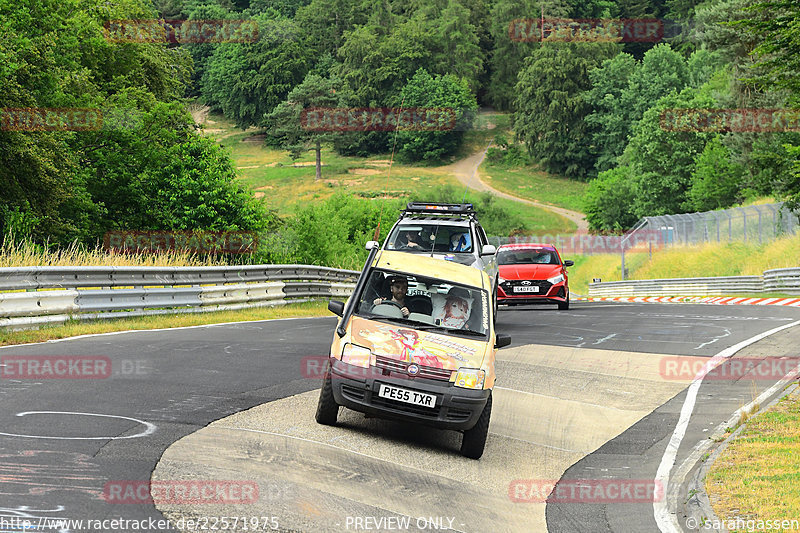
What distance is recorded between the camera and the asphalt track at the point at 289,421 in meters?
6.52

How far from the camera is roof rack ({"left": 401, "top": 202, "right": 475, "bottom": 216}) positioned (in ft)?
56.1

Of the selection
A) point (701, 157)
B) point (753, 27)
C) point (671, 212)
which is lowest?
point (671, 212)

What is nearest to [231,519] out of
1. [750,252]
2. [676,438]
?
[676,438]

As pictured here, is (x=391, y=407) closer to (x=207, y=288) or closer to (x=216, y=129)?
(x=207, y=288)

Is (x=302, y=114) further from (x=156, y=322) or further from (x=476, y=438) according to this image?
(x=476, y=438)

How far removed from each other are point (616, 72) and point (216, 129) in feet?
226

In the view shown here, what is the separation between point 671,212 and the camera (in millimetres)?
Result: 83938
